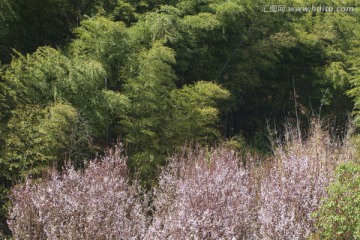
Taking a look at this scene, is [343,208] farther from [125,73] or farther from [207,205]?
[125,73]

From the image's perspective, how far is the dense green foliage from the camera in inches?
Result: 330

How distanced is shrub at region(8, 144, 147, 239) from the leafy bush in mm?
2128

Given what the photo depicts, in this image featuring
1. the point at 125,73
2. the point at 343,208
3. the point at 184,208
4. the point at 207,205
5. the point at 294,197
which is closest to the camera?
the point at 343,208

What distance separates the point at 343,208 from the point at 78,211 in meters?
3.07

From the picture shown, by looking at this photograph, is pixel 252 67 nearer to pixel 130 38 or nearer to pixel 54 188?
pixel 130 38

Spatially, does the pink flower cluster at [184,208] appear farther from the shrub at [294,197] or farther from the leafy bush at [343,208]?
the leafy bush at [343,208]

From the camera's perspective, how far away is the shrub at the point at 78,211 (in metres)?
5.43

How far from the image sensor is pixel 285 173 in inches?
280

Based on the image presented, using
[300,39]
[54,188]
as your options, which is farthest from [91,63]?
[300,39]

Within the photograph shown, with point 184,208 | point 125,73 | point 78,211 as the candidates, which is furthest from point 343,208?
point 125,73

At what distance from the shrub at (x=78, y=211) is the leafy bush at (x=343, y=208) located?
2.13 m

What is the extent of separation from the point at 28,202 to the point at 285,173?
11.9ft

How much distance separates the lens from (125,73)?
34.4ft

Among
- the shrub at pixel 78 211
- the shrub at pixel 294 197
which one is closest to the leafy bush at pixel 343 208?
the shrub at pixel 294 197
